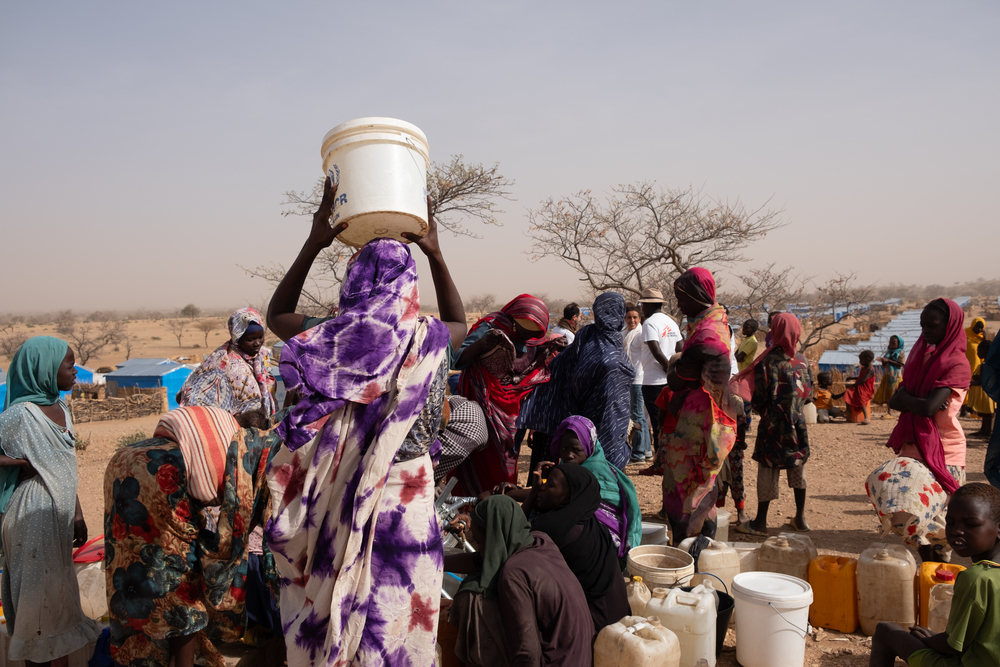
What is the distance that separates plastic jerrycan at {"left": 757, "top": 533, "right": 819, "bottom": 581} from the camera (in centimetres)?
378

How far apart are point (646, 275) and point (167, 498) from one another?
43.4 feet

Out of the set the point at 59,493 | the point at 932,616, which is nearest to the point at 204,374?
the point at 59,493

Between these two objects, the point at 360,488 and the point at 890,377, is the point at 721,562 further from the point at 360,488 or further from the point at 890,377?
the point at 890,377

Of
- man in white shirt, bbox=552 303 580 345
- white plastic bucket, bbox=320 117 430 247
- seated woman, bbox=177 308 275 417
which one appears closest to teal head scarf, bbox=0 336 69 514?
seated woman, bbox=177 308 275 417

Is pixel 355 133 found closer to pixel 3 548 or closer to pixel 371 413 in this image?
pixel 371 413

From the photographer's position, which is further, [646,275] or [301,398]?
[646,275]

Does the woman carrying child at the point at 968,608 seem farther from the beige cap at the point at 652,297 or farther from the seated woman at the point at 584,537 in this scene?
the beige cap at the point at 652,297

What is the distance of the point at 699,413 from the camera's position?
4023 mm

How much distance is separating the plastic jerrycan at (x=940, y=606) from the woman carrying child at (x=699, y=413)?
1227 mm

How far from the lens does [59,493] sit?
311 cm

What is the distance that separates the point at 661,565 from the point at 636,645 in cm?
98

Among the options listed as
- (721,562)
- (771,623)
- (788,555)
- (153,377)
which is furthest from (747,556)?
(153,377)

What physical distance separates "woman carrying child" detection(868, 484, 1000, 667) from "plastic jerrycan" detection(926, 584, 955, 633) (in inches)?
22.1

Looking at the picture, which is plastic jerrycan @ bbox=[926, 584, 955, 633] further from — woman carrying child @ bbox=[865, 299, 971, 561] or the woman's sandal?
the woman's sandal
